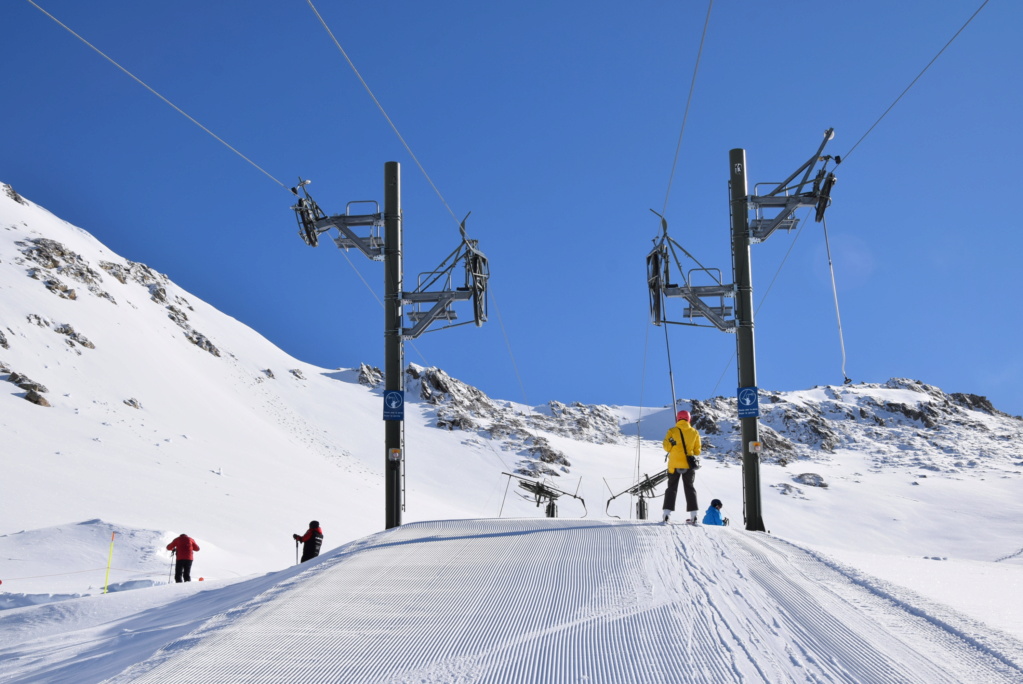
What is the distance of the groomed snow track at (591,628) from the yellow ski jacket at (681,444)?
3834 mm

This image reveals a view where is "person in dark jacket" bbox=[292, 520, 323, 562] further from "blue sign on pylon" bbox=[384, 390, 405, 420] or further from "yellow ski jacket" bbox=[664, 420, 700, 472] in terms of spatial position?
"yellow ski jacket" bbox=[664, 420, 700, 472]

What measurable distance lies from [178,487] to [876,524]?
5128cm

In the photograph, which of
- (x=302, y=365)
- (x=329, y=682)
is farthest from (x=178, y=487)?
(x=302, y=365)

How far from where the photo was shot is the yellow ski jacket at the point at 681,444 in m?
11.2

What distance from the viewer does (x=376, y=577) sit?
657cm

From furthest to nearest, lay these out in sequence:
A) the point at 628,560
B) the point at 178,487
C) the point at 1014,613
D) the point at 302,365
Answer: the point at 302,365 < the point at 178,487 < the point at 628,560 < the point at 1014,613

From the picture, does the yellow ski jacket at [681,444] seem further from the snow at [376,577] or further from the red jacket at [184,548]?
the red jacket at [184,548]

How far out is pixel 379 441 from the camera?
77.1 m

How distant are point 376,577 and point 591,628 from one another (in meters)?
2.47

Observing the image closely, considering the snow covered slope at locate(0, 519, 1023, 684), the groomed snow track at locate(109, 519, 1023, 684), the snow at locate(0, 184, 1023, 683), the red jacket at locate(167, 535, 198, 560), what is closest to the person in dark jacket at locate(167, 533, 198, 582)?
the red jacket at locate(167, 535, 198, 560)

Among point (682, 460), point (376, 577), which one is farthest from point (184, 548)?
point (376, 577)

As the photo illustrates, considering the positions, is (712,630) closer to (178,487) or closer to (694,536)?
(694,536)

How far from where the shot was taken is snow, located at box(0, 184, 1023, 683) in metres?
4.20

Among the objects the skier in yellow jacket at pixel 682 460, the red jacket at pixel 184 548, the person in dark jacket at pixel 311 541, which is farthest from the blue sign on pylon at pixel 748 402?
the red jacket at pixel 184 548
